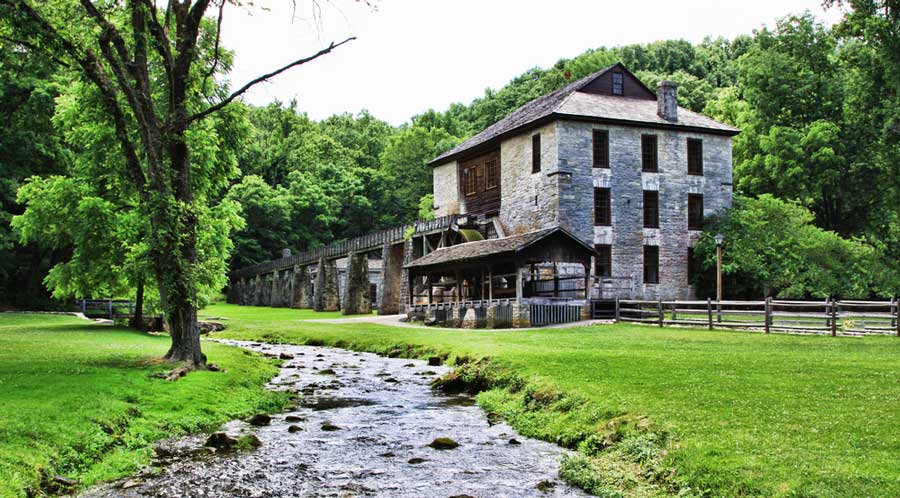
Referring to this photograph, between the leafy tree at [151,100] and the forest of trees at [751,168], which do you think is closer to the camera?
the leafy tree at [151,100]

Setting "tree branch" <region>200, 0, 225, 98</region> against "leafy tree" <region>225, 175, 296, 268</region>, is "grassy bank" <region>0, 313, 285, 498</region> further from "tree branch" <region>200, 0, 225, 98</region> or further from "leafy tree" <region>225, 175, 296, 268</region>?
"leafy tree" <region>225, 175, 296, 268</region>

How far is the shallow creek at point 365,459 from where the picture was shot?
8.45 m

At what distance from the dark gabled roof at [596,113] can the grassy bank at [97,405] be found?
80.8 ft

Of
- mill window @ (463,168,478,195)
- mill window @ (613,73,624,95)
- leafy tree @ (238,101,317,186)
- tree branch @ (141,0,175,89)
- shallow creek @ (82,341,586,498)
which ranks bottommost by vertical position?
shallow creek @ (82,341,586,498)

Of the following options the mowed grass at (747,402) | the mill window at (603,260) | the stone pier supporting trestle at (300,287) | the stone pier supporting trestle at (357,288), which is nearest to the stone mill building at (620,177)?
the mill window at (603,260)

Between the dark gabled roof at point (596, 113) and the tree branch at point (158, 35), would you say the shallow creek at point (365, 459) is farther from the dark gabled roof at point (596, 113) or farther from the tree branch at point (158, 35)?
the dark gabled roof at point (596, 113)

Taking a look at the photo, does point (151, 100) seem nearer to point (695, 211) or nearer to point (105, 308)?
point (105, 308)

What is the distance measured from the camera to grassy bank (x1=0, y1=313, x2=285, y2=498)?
862cm

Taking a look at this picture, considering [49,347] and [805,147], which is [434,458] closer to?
[49,347]

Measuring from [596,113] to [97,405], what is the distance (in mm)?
33092

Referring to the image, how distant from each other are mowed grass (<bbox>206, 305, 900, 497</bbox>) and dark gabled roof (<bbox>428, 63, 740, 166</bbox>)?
20.1 meters

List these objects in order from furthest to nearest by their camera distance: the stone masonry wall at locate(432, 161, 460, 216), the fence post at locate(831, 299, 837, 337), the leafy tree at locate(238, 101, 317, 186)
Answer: the leafy tree at locate(238, 101, 317, 186) < the stone masonry wall at locate(432, 161, 460, 216) < the fence post at locate(831, 299, 837, 337)

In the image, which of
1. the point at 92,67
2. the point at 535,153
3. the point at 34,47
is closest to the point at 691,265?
the point at 535,153

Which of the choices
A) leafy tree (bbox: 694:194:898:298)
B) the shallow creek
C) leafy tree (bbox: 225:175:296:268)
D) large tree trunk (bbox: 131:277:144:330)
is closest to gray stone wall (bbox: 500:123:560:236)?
leafy tree (bbox: 694:194:898:298)
